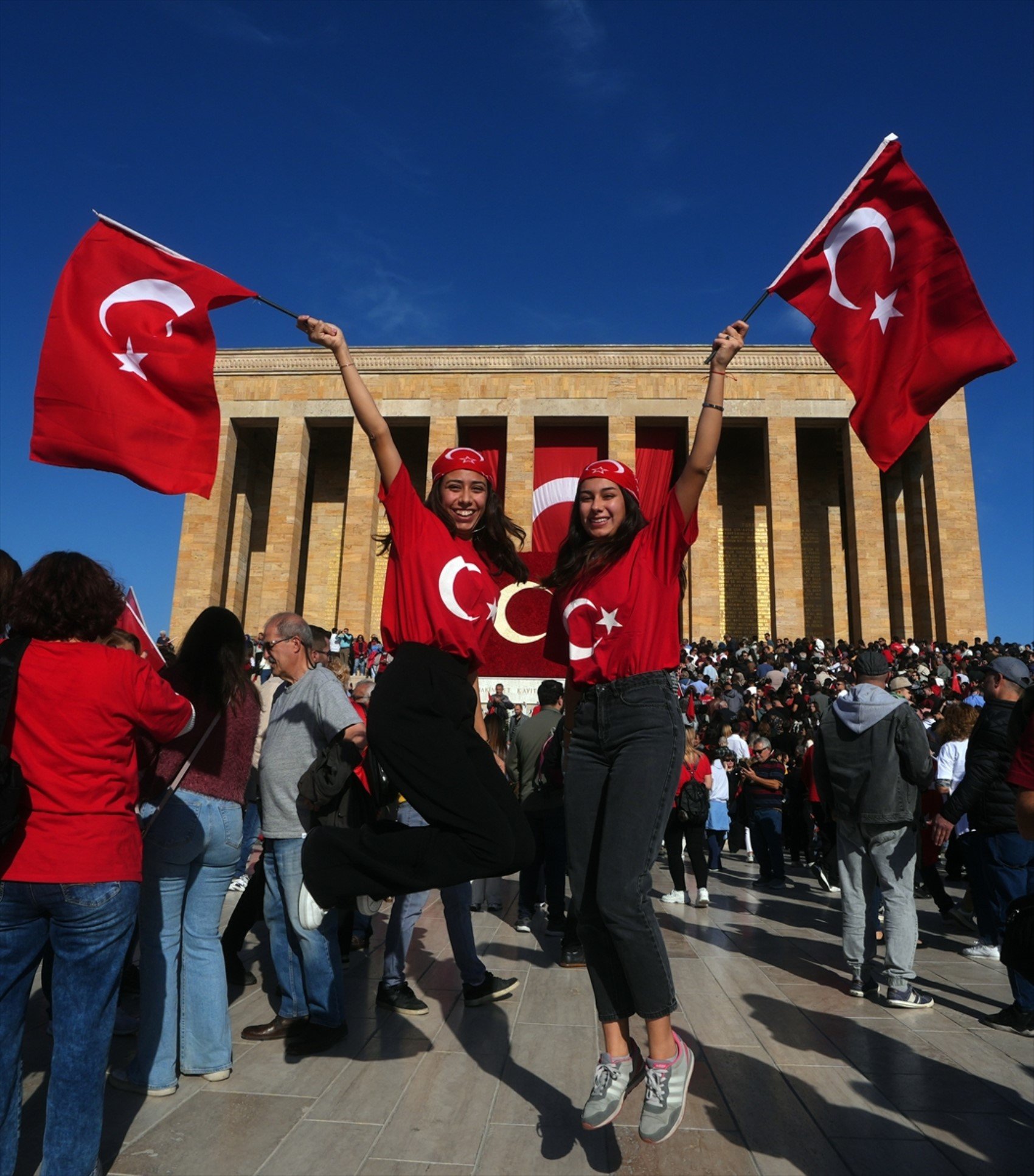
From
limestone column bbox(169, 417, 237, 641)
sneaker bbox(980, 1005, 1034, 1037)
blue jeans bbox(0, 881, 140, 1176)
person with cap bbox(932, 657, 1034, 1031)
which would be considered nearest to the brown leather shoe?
blue jeans bbox(0, 881, 140, 1176)

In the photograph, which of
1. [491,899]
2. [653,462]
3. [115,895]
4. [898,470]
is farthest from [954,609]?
[115,895]

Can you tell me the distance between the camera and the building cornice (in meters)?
33.2

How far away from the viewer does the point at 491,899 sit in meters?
8.49

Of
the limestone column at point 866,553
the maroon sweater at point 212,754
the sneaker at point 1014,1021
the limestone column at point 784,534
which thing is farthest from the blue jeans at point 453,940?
the limestone column at point 866,553

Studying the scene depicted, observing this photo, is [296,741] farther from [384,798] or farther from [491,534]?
[491,534]

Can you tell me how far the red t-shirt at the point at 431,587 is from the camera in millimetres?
3273

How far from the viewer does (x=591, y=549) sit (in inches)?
134

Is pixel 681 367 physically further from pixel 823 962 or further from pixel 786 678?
pixel 823 962

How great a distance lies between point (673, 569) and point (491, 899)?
239 inches

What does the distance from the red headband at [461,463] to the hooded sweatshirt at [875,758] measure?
10.8 feet

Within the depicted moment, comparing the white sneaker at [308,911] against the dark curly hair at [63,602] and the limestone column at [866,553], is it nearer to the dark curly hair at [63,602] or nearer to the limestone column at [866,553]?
the dark curly hair at [63,602]

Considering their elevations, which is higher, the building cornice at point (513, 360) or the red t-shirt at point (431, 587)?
the building cornice at point (513, 360)

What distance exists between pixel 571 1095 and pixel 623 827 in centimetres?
136

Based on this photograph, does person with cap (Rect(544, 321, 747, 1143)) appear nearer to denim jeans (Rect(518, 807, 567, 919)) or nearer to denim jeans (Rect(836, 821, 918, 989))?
denim jeans (Rect(836, 821, 918, 989))
